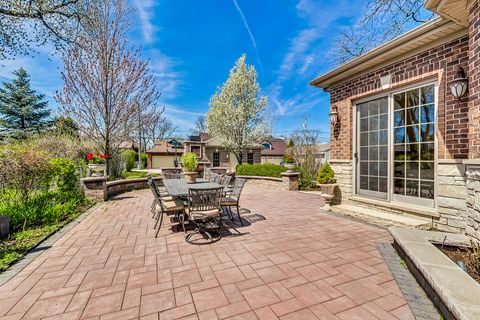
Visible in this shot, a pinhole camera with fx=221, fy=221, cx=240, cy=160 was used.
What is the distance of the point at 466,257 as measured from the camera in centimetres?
264

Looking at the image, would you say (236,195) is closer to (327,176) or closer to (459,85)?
(327,176)

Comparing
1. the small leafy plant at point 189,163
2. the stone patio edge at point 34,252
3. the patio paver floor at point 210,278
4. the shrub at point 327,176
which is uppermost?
the small leafy plant at point 189,163

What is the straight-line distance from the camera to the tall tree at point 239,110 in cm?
1612

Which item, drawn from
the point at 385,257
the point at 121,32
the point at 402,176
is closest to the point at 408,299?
the point at 385,257

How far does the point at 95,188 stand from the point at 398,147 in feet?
27.6

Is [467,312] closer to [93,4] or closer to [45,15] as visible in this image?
[45,15]

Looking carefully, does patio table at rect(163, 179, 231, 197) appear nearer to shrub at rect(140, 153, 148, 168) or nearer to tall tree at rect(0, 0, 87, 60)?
tall tree at rect(0, 0, 87, 60)

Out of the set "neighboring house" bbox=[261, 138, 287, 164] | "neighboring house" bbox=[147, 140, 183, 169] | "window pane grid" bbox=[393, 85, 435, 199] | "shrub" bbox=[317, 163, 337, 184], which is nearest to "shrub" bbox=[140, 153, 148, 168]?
"neighboring house" bbox=[147, 140, 183, 169]

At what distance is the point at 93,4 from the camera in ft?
28.7

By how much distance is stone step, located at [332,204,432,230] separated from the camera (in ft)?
13.2

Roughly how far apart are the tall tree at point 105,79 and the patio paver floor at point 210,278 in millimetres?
6451

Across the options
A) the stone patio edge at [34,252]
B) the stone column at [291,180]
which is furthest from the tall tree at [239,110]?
the stone patio edge at [34,252]

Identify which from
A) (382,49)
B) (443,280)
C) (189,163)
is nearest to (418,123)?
(382,49)

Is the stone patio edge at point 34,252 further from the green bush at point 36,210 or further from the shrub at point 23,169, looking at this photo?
the shrub at point 23,169
